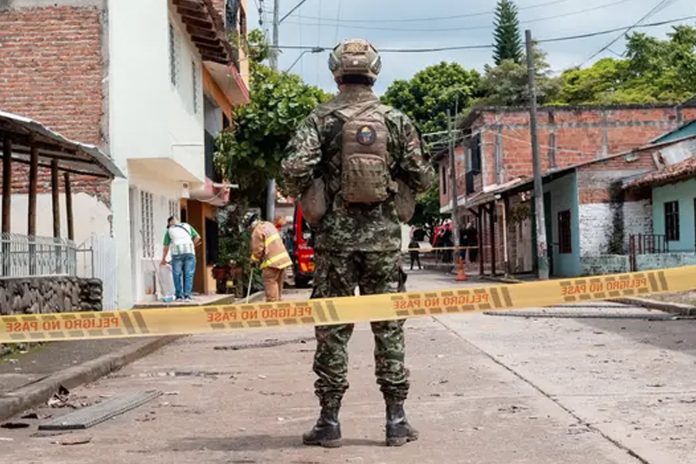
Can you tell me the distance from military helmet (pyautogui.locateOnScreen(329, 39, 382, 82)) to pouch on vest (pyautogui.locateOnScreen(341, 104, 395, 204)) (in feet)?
0.98

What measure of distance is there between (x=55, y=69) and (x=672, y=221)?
16.4 meters

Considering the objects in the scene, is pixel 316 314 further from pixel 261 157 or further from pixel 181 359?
pixel 261 157

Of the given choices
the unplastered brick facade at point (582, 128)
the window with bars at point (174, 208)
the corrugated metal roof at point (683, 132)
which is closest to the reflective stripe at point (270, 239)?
the window with bars at point (174, 208)

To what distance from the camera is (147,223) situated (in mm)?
22172

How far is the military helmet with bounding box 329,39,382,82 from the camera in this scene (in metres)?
6.22

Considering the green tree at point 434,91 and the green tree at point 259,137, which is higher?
the green tree at point 434,91

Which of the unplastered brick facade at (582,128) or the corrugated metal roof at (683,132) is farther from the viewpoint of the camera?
the unplastered brick facade at (582,128)

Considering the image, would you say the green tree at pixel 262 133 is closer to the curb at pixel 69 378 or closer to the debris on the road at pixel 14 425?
the curb at pixel 69 378

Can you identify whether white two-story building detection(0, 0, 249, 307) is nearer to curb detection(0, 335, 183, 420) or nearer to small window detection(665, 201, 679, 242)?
curb detection(0, 335, 183, 420)

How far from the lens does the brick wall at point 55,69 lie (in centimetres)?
1788

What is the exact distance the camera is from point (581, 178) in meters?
30.9

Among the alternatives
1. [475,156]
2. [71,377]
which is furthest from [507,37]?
[71,377]

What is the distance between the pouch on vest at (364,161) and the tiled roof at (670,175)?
19.3 metres

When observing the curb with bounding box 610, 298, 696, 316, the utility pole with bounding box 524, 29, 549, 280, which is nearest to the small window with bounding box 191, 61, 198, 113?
the utility pole with bounding box 524, 29, 549, 280
